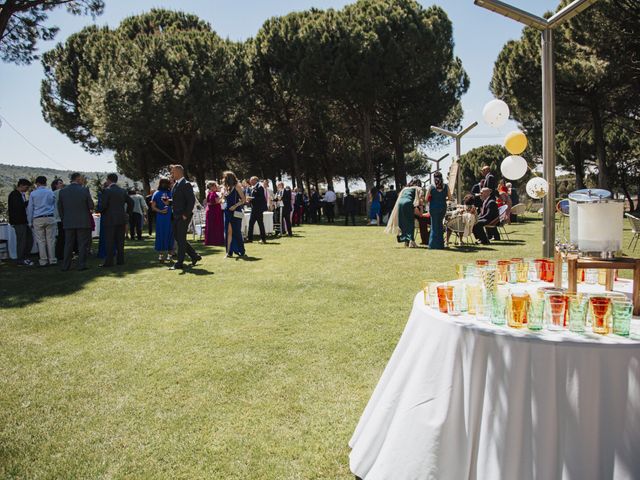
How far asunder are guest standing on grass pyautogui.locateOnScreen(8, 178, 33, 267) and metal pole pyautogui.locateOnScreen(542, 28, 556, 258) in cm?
1089

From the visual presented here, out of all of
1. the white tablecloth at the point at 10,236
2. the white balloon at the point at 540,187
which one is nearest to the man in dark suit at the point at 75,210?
the white tablecloth at the point at 10,236

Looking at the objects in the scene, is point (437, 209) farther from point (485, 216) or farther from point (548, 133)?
point (548, 133)

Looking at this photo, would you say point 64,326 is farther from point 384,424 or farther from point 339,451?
point 384,424

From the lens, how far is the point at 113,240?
9680 millimetres

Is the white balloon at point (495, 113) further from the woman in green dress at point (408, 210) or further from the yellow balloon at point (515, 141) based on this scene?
the woman in green dress at point (408, 210)

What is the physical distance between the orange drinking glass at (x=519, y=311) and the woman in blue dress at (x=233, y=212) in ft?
28.4

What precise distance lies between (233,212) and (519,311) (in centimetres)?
870

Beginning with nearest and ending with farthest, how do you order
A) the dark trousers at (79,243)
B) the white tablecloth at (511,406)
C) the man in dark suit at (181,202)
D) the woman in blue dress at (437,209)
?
1. the white tablecloth at (511,406)
2. the man in dark suit at (181,202)
3. the dark trousers at (79,243)
4. the woman in blue dress at (437,209)

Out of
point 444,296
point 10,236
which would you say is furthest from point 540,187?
point 10,236

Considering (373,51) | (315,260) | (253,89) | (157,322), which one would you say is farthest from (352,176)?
(157,322)

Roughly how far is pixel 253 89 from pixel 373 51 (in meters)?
7.64

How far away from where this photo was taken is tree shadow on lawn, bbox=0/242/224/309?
731 cm

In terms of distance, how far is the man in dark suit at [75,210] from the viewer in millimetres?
9180

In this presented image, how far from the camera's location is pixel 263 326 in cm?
522
